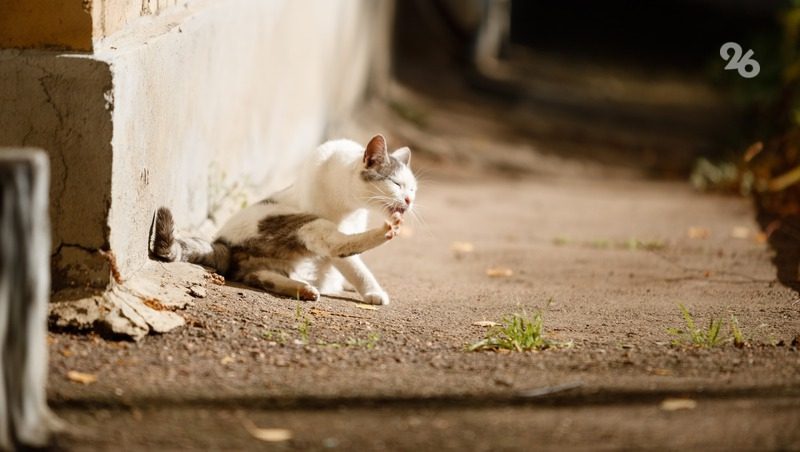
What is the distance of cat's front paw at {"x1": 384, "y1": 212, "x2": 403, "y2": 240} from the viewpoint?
15.6 feet

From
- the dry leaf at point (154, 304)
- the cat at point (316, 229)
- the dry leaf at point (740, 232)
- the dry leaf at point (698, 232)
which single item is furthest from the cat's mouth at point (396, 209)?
the dry leaf at point (740, 232)

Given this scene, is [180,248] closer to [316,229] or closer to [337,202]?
[316,229]

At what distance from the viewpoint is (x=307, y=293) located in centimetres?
504

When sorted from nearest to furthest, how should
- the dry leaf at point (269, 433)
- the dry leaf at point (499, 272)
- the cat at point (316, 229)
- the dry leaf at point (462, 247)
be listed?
1. the dry leaf at point (269, 433)
2. the cat at point (316, 229)
3. the dry leaf at point (499, 272)
4. the dry leaf at point (462, 247)

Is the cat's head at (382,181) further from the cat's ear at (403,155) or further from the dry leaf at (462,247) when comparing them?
the dry leaf at (462,247)

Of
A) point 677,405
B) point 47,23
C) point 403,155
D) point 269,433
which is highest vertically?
point 47,23

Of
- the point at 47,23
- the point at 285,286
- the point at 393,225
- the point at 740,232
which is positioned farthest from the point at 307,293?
the point at 740,232

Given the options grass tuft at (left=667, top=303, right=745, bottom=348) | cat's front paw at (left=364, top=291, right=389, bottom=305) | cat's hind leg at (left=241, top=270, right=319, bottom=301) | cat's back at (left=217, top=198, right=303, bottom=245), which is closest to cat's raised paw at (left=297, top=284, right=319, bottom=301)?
cat's hind leg at (left=241, top=270, right=319, bottom=301)

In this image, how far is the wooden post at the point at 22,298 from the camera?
2930 millimetres

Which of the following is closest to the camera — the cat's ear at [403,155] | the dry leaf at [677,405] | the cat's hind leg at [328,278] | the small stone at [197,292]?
the dry leaf at [677,405]

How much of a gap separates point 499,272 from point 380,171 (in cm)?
136

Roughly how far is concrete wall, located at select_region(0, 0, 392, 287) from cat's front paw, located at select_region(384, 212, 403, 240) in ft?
3.49

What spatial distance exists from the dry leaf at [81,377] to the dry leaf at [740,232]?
17.1 ft

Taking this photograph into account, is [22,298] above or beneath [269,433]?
above
